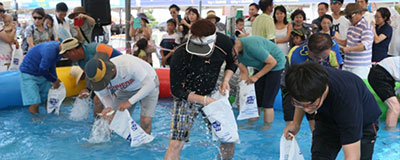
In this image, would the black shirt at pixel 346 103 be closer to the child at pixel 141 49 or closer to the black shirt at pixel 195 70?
the black shirt at pixel 195 70

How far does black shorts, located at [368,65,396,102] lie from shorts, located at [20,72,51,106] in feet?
13.8

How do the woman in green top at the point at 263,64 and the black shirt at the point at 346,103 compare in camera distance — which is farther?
the woman in green top at the point at 263,64

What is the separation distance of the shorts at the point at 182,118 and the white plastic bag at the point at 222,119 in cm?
14

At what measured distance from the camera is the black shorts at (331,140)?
2221 mm

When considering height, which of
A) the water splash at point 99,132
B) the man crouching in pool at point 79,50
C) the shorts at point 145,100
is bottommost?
the water splash at point 99,132

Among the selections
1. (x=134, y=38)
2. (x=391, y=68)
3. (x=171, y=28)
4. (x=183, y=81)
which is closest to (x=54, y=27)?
(x=134, y=38)

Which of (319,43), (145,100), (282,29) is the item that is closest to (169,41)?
(282,29)

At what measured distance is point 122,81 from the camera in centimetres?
361

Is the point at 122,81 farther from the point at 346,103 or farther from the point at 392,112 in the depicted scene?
the point at 392,112

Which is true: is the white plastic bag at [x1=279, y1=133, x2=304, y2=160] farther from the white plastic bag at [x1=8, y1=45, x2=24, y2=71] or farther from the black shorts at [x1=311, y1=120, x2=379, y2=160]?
the white plastic bag at [x1=8, y1=45, x2=24, y2=71]

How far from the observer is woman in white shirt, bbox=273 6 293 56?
5.90 m

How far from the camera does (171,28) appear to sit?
7.70 metres

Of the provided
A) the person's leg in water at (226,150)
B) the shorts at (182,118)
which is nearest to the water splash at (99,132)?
the person's leg in water at (226,150)

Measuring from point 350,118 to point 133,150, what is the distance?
2730mm
